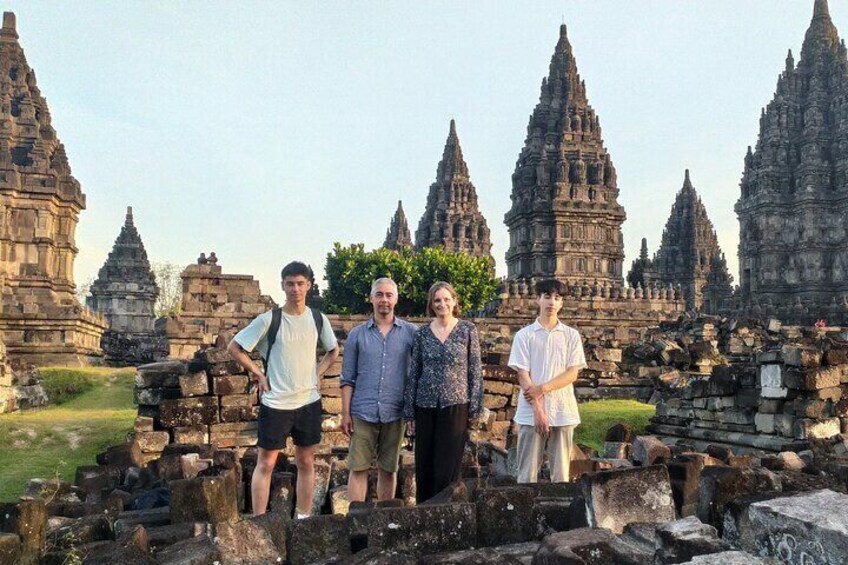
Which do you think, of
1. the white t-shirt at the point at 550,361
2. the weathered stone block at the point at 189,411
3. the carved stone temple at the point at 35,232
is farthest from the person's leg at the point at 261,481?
the carved stone temple at the point at 35,232

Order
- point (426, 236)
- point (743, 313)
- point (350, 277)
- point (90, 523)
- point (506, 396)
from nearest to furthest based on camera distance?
point (90, 523), point (506, 396), point (350, 277), point (743, 313), point (426, 236)

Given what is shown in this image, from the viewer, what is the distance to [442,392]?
190 inches

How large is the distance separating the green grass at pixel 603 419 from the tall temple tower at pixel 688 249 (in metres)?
43.7

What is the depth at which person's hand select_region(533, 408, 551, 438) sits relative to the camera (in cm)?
524

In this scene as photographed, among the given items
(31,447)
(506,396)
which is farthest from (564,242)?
(31,447)

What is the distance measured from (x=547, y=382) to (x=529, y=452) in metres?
0.56

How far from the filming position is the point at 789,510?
11.7 ft

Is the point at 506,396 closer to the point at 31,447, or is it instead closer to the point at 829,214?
the point at 31,447

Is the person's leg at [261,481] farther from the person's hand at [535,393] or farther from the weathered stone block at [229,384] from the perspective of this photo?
the weathered stone block at [229,384]

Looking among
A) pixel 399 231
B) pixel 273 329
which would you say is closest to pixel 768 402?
pixel 273 329

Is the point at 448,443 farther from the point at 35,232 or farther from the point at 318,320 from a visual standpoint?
the point at 35,232

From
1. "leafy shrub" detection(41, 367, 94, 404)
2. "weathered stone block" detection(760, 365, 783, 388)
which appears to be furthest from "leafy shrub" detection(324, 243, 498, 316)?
"weathered stone block" detection(760, 365, 783, 388)

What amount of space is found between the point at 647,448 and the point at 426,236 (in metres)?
49.4

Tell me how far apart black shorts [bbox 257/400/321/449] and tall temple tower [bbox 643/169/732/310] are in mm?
51999
